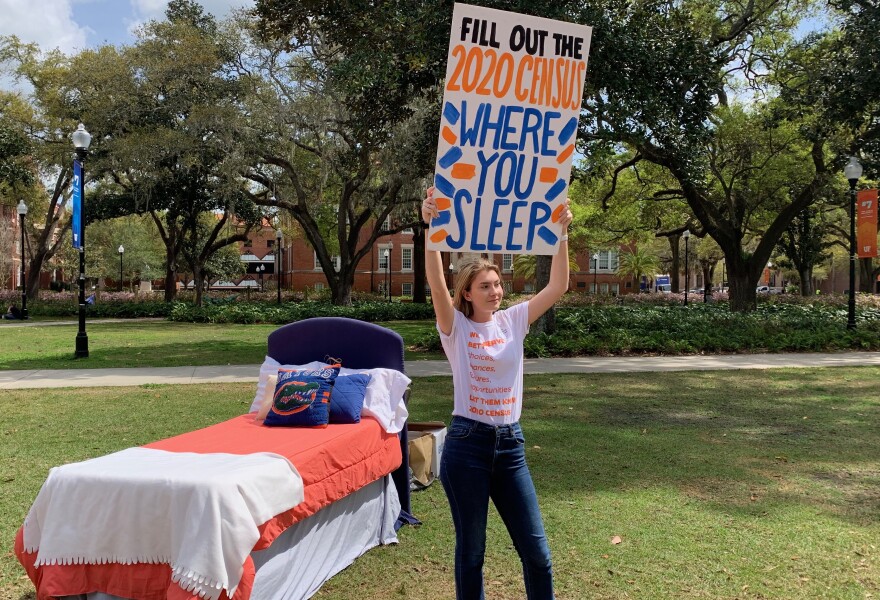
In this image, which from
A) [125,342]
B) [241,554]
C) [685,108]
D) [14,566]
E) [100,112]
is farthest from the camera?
[100,112]

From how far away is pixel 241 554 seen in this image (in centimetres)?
325

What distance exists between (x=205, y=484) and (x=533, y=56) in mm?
2686

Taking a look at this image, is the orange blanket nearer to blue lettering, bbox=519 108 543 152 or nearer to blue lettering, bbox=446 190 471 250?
blue lettering, bbox=446 190 471 250

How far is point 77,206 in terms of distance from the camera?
15.0 m

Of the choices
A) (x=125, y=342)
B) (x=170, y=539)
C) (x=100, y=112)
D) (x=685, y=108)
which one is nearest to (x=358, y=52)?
(x=685, y=108)

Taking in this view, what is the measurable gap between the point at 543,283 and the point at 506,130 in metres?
13.1

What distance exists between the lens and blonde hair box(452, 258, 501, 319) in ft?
11.1

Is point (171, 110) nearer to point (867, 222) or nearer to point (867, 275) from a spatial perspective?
point (867, 222)

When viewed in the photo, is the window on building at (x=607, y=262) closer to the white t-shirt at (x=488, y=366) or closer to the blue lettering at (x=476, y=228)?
the blue lettering at (x=476, y=228)

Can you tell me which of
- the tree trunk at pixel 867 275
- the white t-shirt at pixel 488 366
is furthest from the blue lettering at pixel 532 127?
the tree trunk at pixel 867 275

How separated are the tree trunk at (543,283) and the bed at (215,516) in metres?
12.0

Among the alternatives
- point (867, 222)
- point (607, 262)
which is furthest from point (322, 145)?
point (607, 262)

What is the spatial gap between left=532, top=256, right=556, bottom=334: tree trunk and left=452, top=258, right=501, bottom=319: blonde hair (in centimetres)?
1278

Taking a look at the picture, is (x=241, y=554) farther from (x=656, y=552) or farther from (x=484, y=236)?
(x=656, y=552)
